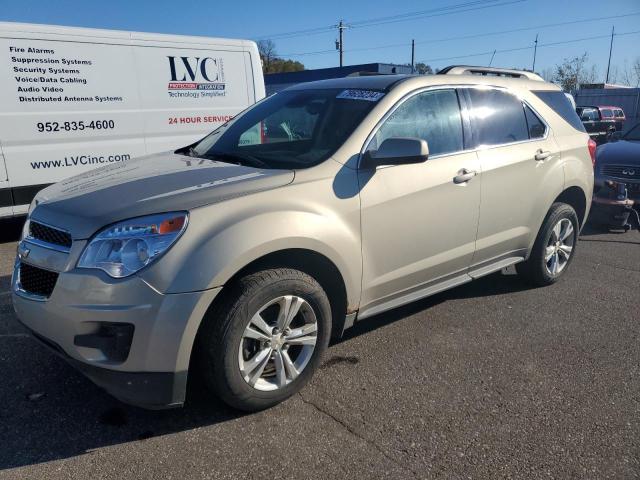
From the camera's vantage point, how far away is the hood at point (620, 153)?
7.45 m

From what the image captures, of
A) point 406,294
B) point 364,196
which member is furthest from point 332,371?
point 364,196

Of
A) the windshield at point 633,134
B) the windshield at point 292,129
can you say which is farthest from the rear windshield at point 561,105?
the windshield at point 633,134

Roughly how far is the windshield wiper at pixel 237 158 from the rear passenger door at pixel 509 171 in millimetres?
1671

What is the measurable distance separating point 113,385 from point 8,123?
465 centimetres

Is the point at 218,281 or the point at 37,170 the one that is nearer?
the point at 218,281

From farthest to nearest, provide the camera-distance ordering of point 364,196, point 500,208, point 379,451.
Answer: point 500,208
point 364,196
point 379,451

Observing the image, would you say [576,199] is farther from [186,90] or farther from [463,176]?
[186,90]

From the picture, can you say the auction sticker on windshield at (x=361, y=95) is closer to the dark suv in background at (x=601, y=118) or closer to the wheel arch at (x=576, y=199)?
the wheel arch at (x=576, y=199)

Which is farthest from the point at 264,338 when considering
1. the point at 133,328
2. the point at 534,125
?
the point at 534,125

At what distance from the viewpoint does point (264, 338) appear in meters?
2.81

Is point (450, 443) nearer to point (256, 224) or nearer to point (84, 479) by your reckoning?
point (256, 224)

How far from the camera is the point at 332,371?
3363mm

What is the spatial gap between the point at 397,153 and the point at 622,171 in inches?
225

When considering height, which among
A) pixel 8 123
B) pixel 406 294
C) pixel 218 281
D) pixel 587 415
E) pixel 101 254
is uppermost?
pixel 8 123
